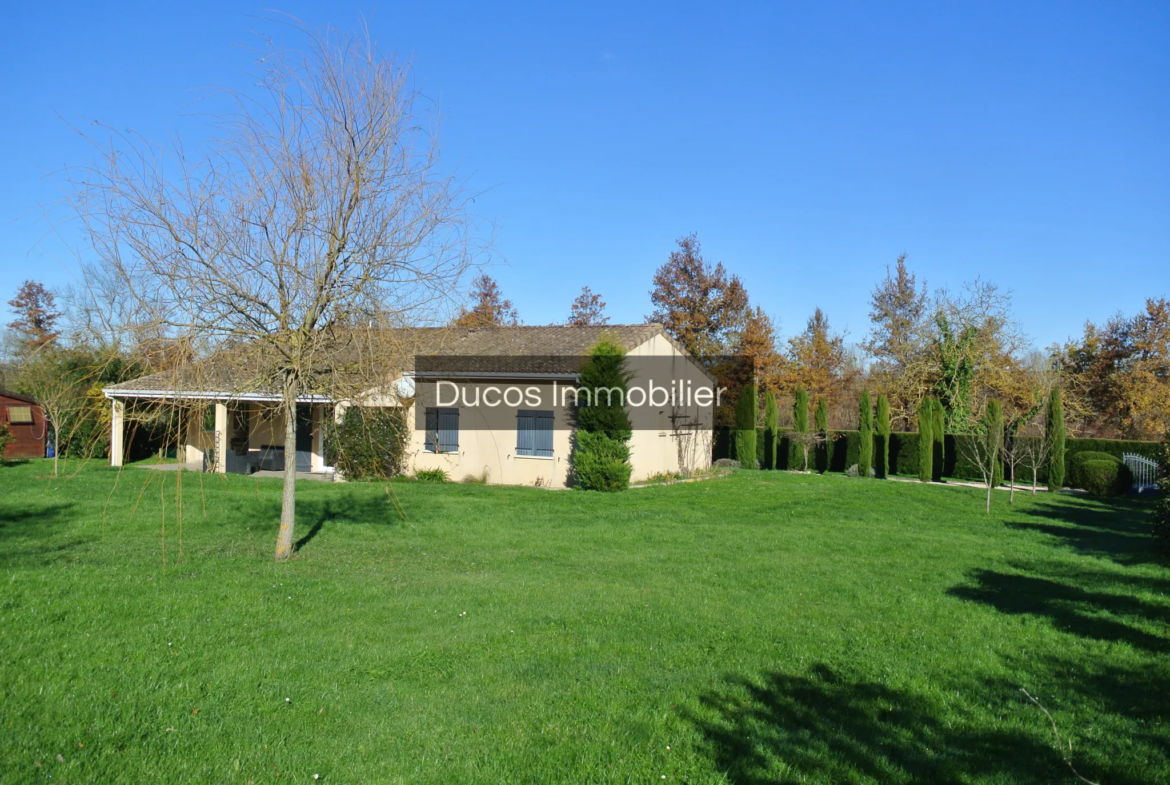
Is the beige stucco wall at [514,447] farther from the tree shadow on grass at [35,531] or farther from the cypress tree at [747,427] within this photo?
the tree shadow on grass at [35,531]

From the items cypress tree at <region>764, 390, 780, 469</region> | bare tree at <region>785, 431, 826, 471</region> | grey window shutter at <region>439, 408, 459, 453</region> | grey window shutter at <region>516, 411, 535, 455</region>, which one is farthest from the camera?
cypress tree at <region>764, 390, 780, 469</region>

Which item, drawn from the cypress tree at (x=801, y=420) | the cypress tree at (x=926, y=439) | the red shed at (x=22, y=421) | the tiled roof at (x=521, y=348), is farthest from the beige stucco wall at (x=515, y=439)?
the red shed at (x=22, y=421)

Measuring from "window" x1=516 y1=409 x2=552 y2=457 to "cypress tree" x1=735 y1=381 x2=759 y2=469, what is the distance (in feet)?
38.5

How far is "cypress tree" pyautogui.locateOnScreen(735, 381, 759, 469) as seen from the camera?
2975 cm

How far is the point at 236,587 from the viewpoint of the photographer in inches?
300

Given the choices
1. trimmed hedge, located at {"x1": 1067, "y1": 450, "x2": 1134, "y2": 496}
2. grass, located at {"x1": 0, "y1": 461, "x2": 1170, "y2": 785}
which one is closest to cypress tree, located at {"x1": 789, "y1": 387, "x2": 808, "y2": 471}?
trimmed hedge, located at {"x1": 1067, "y1": 450, "x2": 1134, "y2": 496}

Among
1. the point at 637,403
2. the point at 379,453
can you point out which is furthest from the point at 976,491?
the point at 379,453

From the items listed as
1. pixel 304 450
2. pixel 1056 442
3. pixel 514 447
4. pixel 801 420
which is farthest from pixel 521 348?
pixel 1056 442

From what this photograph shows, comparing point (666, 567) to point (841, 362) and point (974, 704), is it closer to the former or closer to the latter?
point (974, 704)

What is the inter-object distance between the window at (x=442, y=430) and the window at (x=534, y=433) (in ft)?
6.93

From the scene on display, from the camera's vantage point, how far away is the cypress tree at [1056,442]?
23.3 metres

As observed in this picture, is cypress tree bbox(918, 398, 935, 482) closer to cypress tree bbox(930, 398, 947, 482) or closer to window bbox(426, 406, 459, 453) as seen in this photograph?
cypress tree bbox(930, 398, 947, 482)

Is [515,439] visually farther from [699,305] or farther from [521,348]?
[699,305]

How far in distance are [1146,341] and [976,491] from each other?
67.5 ft
